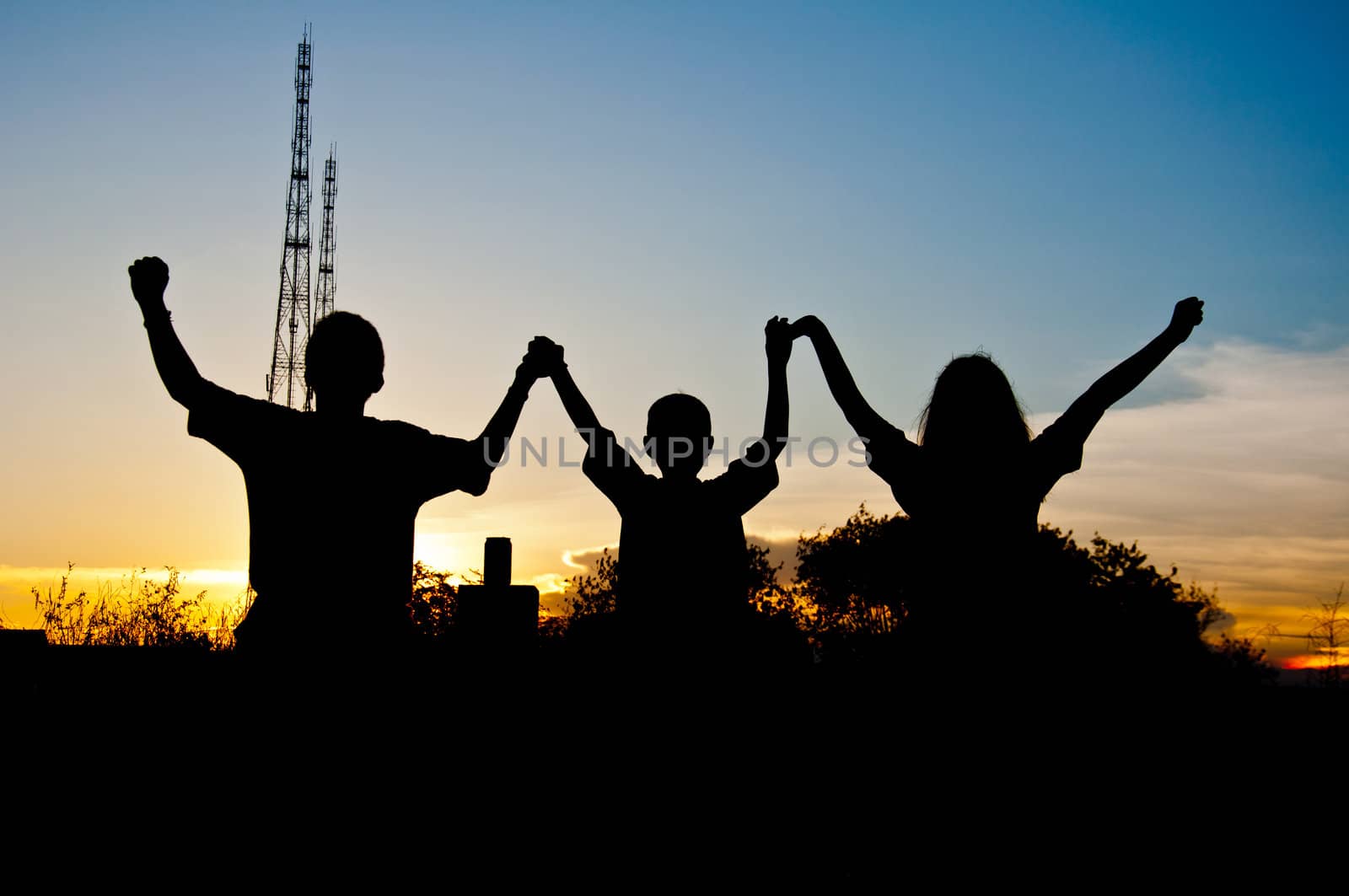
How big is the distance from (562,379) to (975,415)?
172cm

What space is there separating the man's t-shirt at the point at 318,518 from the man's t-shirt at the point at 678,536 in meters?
0.86

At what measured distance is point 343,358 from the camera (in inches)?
143

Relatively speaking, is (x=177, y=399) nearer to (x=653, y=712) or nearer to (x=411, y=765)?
(x=411, y=765)

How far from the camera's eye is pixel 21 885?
380cm

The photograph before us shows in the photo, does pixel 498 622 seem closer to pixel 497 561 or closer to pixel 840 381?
pixel 497 561

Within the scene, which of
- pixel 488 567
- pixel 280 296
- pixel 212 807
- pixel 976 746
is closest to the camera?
pixel 212 807

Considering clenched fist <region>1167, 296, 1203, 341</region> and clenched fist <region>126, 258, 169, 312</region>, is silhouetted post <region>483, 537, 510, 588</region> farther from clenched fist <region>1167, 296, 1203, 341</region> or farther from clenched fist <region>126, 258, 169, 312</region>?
clenched fist <region>1167, 296, 1203, 341</region>

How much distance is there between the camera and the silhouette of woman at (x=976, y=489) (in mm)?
3645

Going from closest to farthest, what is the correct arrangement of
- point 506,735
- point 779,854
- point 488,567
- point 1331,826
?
point 779,854, point 506,735, point 1331,826, point 488,567

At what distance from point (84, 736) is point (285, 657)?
6.24 ft

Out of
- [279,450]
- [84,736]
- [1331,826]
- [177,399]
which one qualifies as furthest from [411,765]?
[1331,826]

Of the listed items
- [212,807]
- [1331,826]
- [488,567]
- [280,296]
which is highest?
[280,296]

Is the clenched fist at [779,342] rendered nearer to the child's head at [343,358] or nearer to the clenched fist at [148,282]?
the child's head at [343,358]

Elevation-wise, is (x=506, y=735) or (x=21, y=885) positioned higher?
(x=506, y=735)
